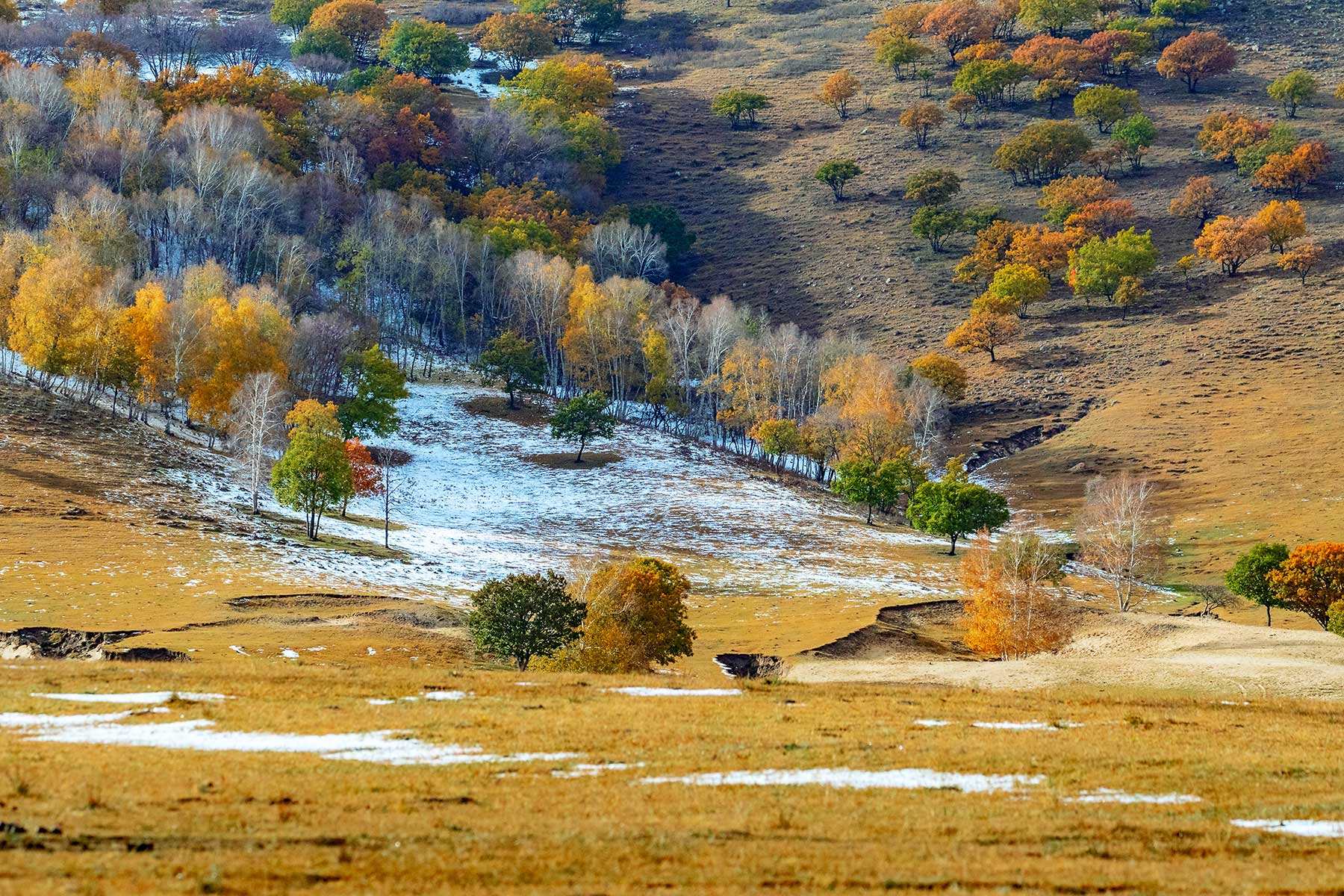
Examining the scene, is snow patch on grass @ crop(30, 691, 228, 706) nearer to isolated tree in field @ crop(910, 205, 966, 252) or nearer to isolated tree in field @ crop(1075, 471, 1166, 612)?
isolated tree in field @ crop(1075, 471, 1166, 612)

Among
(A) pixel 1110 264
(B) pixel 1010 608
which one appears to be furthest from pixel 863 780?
(A) pixel 1110 264

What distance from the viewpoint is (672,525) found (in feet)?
310

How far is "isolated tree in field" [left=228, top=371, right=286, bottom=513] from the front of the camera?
8544 centimetres

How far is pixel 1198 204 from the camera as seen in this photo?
527 ft

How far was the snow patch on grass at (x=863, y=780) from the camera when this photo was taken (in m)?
22.0

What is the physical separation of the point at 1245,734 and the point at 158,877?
23.6 m

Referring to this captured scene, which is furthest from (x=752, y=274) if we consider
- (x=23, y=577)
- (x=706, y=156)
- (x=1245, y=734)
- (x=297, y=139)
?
(x=1245, y=734)

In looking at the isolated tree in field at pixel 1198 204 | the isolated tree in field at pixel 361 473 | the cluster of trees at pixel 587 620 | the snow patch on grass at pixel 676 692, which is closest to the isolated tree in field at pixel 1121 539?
the cluster of trees at pixel 587 620

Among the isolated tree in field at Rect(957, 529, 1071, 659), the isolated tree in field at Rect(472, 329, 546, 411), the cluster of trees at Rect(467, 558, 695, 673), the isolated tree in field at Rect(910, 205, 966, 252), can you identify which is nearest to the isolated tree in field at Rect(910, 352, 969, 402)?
the isolated tree in field at Rect(472, 329, 546, 411)

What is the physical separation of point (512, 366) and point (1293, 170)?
337 ft

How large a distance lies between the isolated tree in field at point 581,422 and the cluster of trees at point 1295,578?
52590mm

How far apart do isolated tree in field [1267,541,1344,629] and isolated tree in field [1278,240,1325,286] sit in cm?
8028

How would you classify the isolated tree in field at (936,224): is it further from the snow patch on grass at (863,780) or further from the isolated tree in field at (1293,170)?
the snow patch on grass at (863,780)

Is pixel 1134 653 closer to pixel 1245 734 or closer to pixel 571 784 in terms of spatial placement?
pixel 1245 734
